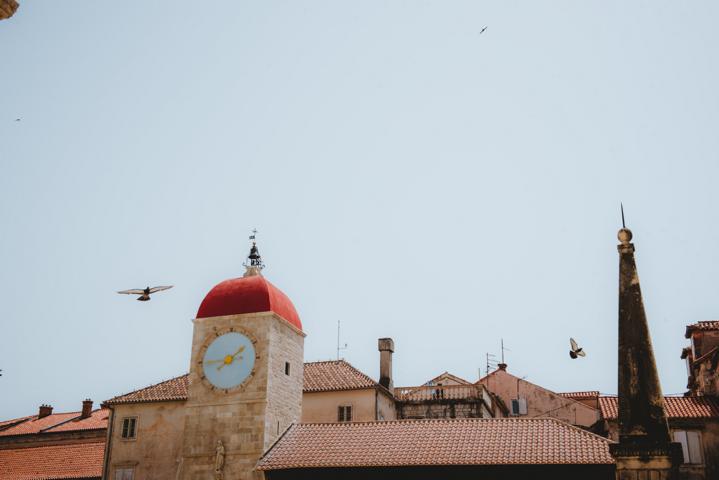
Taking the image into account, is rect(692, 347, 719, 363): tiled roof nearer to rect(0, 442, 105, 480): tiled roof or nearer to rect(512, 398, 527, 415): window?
rect(512, 398, 527, 415): window

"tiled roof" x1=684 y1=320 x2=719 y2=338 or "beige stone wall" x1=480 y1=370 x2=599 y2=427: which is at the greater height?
"tiled roof" x1=684 y1=320 x2=719 y2=338

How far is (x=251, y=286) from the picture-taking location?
94.6ft

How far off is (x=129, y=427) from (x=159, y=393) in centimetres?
185

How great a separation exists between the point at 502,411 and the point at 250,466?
1812 cm

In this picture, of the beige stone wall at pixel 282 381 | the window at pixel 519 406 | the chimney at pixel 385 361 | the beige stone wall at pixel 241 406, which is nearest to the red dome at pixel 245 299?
the beige stone wall at pixel 241 406

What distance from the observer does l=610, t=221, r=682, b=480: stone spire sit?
1234 centimetres

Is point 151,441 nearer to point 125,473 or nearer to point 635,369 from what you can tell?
point 125,473

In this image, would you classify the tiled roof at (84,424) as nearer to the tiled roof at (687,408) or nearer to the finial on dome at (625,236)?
the tiled roof at (687,408)

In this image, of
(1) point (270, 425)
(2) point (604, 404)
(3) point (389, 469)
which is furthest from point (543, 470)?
(2) point (604, 404)

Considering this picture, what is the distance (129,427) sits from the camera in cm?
3334

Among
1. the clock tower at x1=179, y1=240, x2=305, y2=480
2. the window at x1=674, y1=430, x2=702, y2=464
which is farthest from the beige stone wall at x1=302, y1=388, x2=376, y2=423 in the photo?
the window at x1=674, y1=430, x2=702, y2=464

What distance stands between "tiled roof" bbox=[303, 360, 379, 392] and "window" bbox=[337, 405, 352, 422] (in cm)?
81

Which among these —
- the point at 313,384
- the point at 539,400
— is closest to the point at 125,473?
the point at 313,384

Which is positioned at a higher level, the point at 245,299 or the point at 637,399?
the point at 245,299
